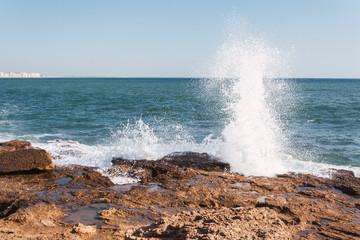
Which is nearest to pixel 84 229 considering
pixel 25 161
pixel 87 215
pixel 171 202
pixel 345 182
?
pixel 87 215

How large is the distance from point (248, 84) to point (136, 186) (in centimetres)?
538

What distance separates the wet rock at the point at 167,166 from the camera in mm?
7332

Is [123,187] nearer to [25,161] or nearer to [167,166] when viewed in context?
[167,166]

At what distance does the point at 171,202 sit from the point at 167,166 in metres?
2.03

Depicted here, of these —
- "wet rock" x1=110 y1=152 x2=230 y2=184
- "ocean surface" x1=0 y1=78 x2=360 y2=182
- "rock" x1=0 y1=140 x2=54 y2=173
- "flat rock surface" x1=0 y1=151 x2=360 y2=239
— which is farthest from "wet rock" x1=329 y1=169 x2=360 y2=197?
"rock" x1=0 y1=140 x2=54 y2=173

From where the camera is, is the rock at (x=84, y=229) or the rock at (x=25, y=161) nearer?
the rock at (x=84, y=229)

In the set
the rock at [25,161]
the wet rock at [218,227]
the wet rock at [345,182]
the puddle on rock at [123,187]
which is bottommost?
the puddle on rock at [123,187]

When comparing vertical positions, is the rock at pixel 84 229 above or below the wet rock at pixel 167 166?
below

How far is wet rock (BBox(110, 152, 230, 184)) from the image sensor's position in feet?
24.1

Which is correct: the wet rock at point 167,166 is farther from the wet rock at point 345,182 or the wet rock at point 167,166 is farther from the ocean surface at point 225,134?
the wet rock at point 345,182

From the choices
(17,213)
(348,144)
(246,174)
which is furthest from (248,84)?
(17,213)

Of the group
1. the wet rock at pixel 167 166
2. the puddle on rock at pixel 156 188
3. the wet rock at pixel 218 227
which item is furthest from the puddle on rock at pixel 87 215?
the wet rock at pixel 167 166

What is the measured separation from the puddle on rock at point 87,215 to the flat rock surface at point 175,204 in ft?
0.06

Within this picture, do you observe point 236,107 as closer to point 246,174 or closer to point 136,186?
point 246,174
